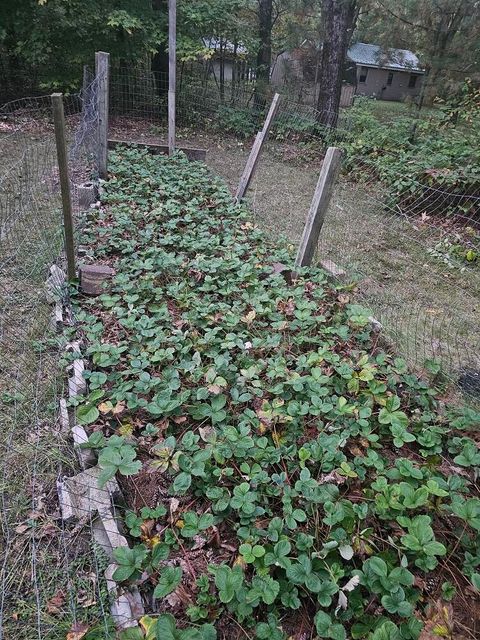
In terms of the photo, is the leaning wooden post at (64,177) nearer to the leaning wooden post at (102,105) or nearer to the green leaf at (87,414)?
the green leaf at (87,414)

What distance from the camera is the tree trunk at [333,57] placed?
8492 mm

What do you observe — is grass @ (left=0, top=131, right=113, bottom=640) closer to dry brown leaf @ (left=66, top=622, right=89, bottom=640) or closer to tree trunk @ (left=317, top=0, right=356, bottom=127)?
dry brown leaf @ (left=66, top=622, right=89, bottom=640)

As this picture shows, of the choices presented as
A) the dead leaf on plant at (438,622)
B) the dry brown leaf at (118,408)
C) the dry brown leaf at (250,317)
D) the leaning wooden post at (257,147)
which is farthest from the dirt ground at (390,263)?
the dry brown leaf at (118,408)

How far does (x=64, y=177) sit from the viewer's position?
280 centimetres

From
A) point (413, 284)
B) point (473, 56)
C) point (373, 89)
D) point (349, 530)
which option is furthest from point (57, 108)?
point (373, 89)

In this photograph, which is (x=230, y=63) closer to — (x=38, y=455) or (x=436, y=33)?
(x=436, y=33)

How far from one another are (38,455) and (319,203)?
2.56m

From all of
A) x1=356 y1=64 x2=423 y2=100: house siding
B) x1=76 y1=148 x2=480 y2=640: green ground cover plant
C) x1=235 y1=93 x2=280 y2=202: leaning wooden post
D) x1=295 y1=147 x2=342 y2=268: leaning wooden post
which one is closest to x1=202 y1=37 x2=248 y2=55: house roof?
x1=235 y1=93 x2=280 y2=202: leaning wooden post

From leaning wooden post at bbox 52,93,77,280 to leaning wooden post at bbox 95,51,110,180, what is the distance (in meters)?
2.42

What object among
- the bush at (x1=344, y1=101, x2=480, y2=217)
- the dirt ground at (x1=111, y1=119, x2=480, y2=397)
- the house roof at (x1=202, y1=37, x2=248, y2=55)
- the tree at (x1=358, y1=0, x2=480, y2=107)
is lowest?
the dirt ground at (x1=111, y1=119, x2=480, y2=397)

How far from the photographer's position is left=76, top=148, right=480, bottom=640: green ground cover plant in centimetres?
146

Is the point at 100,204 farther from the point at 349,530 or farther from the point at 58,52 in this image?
the point at 58,52

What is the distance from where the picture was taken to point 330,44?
339 inches

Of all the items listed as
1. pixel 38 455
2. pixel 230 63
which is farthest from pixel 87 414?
pixel 230 63
